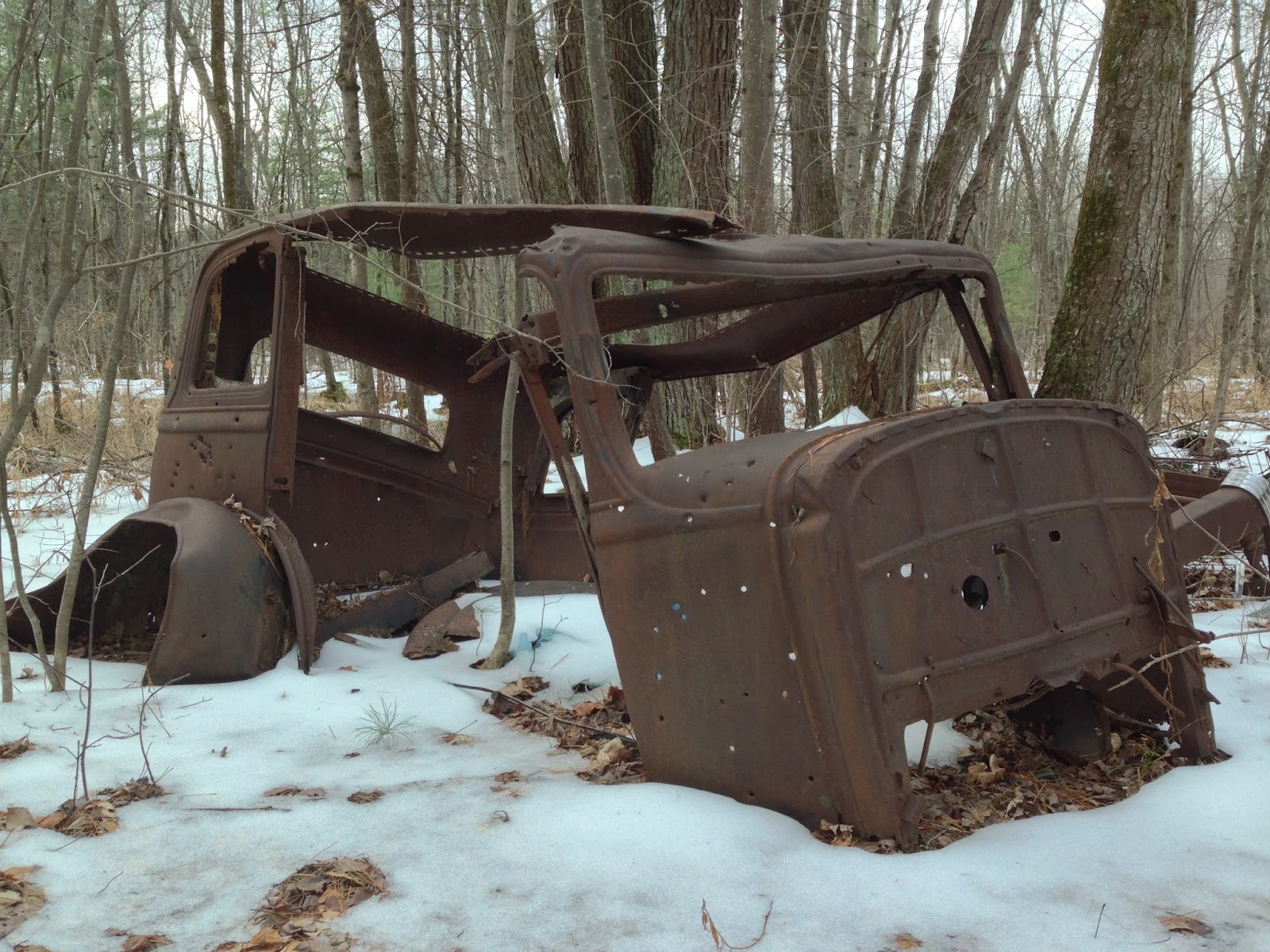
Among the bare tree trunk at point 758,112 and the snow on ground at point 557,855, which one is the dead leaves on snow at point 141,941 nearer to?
the snow on ground at point 557,855

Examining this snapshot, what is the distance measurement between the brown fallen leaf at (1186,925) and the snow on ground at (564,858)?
0.07 feet

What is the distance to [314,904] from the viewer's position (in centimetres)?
193

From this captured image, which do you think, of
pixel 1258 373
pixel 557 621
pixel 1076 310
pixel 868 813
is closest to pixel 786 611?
pixel 868 813

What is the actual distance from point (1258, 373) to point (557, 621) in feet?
42.4

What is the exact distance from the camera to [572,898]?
6.30 ft

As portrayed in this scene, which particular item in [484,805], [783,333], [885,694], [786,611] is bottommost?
[484,805]

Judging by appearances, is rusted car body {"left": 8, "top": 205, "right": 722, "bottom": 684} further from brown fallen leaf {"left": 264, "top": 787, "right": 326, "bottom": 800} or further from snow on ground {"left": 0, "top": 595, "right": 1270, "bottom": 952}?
brown fallen leaf {"left": 264, "top": 787, "right": 326, "bottom": 800}

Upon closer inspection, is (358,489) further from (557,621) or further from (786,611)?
(786,611)

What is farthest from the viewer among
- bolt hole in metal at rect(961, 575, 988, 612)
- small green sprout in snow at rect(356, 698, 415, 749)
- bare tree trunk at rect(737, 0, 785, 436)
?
bare tree trunk at rect(737, 0, 785, 436)

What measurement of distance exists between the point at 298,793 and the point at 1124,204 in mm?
3710

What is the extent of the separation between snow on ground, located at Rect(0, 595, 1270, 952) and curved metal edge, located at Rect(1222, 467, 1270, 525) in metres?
0.90

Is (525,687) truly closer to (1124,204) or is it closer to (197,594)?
(197,594)

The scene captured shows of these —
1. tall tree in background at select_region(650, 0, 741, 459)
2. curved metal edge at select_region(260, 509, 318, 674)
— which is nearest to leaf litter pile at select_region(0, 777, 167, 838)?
curved metal edge at select_region(260, 509, 318, 674)

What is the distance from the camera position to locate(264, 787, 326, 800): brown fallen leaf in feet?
8.16
